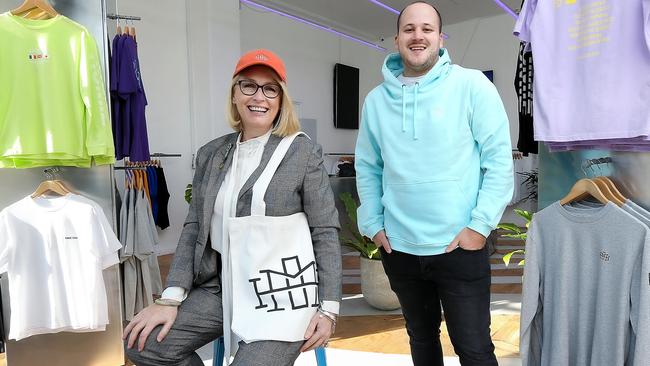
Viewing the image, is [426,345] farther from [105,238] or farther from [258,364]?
[105,238]

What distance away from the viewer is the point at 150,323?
4.52ft

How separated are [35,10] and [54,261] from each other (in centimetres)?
121

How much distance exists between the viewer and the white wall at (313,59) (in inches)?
284

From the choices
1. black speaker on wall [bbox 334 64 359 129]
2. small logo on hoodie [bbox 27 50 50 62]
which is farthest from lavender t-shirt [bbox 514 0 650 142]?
black speaker on wall [bbox 334 64 359 129]

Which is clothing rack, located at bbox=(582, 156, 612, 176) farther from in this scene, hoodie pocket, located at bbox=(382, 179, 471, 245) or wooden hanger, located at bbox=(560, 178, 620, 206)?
hoodie pocket, located at bbox=(382, 179, 471, 245)

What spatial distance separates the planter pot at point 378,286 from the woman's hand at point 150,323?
216cm

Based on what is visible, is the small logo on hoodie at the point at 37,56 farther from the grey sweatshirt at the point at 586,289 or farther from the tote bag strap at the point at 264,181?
the grey sweatshirt at the point at 586,289

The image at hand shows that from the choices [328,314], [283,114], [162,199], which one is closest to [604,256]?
[328,314]

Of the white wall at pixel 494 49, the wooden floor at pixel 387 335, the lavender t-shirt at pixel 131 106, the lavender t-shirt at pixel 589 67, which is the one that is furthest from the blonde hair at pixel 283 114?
the white wall at pixel 494 49

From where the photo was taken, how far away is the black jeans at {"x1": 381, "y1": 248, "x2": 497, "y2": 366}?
1.47 metres

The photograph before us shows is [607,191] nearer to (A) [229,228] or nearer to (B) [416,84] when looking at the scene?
(B) [416,84]

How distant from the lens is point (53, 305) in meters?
2.21

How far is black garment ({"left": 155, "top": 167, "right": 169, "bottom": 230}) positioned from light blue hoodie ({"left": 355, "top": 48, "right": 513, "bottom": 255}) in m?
3.78

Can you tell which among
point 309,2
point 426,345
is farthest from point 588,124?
point 309,2
